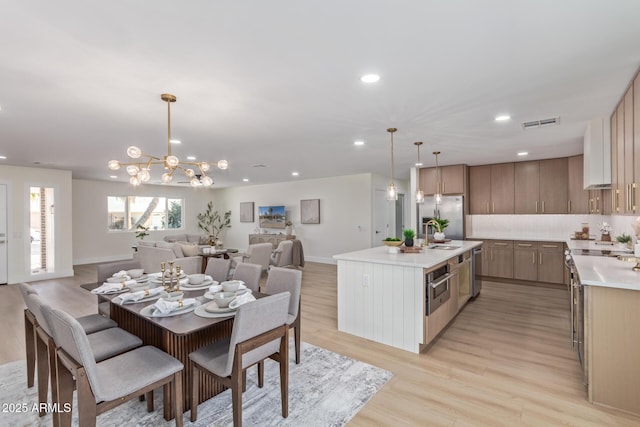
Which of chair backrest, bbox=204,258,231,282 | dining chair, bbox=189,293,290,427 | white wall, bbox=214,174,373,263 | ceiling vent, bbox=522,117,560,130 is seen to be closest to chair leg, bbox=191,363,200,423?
dining chair, bbox=189,293,290,427

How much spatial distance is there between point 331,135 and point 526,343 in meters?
3.31

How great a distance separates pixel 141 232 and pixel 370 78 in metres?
9.28

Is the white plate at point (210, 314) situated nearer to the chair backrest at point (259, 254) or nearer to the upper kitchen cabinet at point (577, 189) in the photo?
the chair backrest at point (259, 254)

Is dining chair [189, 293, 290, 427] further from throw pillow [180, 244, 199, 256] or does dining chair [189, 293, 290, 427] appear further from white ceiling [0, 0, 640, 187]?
throw pillow [180, 244, 199, 256]

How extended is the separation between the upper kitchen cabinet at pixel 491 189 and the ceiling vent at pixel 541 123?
286 cm

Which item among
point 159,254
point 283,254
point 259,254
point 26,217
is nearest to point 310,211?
point 283,254

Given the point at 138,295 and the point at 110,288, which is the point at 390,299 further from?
the point at 110,288

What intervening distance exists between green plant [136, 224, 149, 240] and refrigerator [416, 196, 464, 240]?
25.7 feet

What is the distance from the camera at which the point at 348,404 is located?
7.59 feet

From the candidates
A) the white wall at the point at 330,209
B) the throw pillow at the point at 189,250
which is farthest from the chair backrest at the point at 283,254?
the throw pillow at the point at 189,250

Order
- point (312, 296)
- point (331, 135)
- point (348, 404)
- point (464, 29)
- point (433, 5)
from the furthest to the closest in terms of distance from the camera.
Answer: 1. point (312, 296)
2. point (331, 135)
3. point (348, 404)
4. point (464, 29)
5. point (433, 5)

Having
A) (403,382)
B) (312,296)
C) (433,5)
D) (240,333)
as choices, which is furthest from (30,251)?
(433,5)

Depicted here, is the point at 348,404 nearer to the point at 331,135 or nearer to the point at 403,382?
the point at 403,382

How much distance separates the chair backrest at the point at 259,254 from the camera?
6.11m
